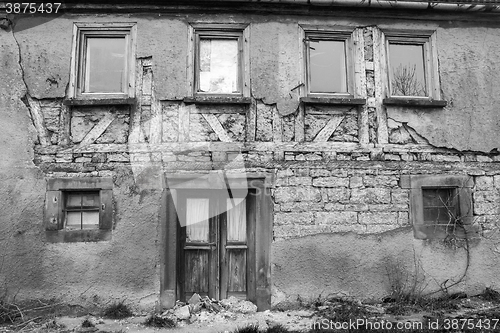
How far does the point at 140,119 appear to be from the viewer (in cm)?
573

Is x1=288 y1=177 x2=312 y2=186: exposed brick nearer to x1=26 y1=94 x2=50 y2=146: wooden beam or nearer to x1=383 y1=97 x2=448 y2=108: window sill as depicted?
x1=383 y1=97 x2=448 y2=108: window sill

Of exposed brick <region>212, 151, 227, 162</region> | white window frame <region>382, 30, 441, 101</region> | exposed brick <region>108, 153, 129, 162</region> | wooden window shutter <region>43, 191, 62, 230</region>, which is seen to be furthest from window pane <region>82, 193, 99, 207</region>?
white window frame <region>382, 30, 441, 101</region>

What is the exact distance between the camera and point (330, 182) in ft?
18.8

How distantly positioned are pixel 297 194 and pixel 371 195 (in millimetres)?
1074

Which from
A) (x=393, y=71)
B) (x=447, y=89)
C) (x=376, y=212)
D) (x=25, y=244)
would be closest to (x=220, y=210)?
(x=376, y=212)

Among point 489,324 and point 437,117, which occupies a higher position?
point 437,117

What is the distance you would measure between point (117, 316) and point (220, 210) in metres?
1.96

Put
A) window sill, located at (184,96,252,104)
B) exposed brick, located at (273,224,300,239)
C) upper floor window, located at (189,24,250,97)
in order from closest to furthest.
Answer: exposed brick, located at (273,224,300,239)
window sill, located at (184,96,252,104)
upper floor window, located at (189,24,250,97)

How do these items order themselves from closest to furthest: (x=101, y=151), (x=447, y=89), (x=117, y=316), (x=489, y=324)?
(x=489, y=324)
(x=117, y=316)
(x=101, y=151)
(x=447, y=89)

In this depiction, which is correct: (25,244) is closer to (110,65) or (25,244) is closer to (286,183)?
(110,65)

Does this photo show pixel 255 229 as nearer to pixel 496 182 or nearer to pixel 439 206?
pixel 439 206

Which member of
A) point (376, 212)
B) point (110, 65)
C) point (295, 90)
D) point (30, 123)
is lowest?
point (376, 212)

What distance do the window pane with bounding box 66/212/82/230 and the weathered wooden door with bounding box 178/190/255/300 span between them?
55.8 inches

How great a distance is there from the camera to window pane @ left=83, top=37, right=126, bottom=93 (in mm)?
5922
